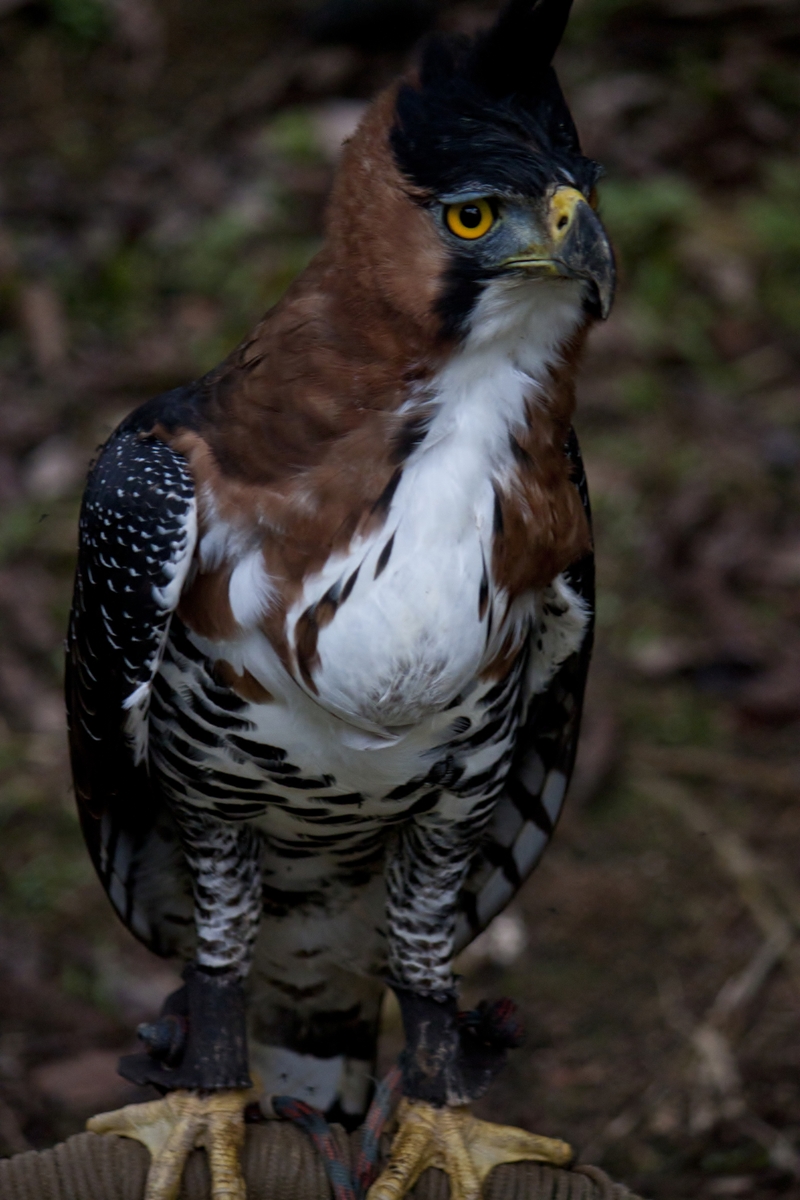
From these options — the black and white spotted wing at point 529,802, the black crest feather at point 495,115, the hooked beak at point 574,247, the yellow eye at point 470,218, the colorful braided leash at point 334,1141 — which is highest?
the black crest feather at point 495,115

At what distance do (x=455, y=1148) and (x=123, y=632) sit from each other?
127 cm

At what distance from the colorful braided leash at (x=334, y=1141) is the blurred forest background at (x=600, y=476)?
106 centimetres

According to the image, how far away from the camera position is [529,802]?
338cm

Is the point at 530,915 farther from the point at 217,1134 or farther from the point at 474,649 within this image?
the point at 474,649

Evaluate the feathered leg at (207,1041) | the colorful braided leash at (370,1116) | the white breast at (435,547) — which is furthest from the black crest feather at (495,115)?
the colorful braided leash at (370,1116)

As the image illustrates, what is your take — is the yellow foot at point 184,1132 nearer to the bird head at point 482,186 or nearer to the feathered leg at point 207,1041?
the feathered leg at point 207,1041

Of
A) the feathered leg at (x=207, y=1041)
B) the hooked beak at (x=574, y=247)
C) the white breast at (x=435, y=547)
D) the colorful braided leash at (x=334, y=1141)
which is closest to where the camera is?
the hooked beak at (x=574, y=247)

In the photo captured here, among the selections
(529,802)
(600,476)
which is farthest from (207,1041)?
(600,476)

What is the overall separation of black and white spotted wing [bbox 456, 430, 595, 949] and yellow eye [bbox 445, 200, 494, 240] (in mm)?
1025

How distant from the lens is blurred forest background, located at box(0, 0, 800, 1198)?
166 inches

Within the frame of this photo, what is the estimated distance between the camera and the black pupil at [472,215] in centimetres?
245

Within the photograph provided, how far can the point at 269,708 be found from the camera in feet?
8.95

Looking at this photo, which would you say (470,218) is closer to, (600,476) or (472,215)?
(472,215)

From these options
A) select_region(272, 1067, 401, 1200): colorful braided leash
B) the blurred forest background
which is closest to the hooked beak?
select_region(272, 1067, 401, 1200): colorful braided leash
